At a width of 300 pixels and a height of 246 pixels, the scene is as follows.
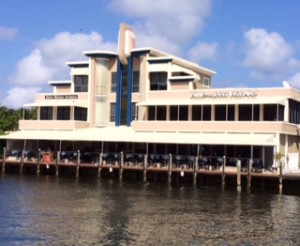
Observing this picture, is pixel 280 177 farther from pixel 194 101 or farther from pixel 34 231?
pixel 34 231

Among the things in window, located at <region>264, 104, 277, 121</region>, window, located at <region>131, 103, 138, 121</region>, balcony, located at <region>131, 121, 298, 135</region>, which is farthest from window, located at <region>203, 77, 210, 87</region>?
window, located at <region>264, 104, 277, 121</region>

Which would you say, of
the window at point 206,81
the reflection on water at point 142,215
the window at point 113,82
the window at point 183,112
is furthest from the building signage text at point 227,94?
the window at point 206,81

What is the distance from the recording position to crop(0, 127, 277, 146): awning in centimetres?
5131

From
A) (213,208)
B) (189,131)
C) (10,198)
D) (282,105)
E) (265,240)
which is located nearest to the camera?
(265,240)

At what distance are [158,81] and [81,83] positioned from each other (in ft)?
34.7

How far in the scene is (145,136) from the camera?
57.1 meters

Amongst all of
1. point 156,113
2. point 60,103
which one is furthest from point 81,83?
point 156,113

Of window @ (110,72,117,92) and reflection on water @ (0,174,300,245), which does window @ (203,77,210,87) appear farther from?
reflection on water @ (0,174,300,245)

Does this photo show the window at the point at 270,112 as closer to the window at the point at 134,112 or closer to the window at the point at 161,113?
the window at the point at 161,113

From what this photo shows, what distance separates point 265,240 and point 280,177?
19.0m

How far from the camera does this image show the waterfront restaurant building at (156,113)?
54.0 meters

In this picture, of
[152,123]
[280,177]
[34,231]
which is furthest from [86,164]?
[34,231]

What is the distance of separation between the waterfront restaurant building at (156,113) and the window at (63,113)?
0.38ft

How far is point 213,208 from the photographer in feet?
126
